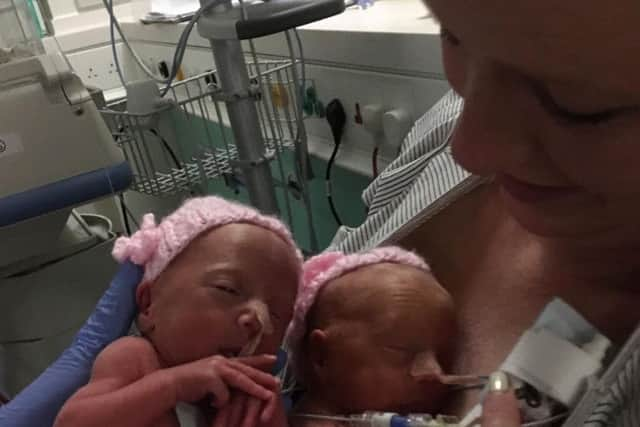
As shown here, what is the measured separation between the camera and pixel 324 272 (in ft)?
2.69

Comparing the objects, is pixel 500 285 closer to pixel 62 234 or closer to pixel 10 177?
pixel 10 177

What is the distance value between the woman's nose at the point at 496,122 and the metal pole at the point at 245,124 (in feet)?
2.67

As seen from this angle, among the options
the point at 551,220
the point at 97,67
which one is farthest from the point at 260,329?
the point at 97,67

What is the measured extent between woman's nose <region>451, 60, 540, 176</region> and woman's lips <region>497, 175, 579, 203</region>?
0.7 inches

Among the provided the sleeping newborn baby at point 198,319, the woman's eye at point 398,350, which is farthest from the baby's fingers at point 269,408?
the woman's eye at point 398,350

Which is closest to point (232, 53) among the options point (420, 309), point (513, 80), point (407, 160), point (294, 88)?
point (294, 88)

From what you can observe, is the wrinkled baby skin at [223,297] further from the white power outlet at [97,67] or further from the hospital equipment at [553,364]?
the white power outlet at [97,67]

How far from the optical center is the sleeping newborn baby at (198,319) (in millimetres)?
672

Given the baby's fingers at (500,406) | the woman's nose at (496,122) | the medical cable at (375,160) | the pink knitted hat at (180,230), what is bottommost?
the medical cable at (375,160)

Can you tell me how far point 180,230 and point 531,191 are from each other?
46cm

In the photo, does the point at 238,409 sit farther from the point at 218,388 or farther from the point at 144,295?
the point at 144,295

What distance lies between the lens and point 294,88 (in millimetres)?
1525

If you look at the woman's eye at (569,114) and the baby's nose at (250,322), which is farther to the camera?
the baby's nose at (250,322)

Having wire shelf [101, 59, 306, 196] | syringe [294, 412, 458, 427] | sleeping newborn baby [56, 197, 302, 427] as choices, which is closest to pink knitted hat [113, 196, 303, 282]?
sleeping newborn baby [56, 197, 302, 427]
